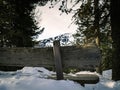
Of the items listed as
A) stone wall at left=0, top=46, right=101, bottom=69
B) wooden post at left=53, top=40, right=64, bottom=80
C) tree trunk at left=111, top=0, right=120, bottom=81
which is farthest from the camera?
tree trunk at left=111, top=0, right=120, bottom=81

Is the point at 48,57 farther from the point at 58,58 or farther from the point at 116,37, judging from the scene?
the point at 116,37

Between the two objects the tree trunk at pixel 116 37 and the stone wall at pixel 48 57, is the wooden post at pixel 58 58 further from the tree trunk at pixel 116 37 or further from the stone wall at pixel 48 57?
the tree trunk at pixel 116 37

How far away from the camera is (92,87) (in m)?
6.03

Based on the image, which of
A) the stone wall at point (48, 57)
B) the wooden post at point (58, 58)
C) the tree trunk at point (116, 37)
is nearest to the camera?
the stone wall at point (48, 57)

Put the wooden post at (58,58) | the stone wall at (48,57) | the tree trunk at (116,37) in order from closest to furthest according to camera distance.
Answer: the stone wall at (48,57) → the wooden post at (58,58) → the tree trunk at (116,37)

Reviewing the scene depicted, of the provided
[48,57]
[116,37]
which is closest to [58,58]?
[48,57]

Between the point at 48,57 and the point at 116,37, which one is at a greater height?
the point at 116,37

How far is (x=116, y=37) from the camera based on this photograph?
8.90 meters

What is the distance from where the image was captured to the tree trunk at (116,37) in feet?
28.9

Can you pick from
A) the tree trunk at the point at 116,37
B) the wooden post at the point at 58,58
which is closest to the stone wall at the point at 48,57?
the wooden post at the point at 58,58

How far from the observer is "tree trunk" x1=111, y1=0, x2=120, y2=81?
28.9ft

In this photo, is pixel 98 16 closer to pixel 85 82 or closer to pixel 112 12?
pixel 112 12

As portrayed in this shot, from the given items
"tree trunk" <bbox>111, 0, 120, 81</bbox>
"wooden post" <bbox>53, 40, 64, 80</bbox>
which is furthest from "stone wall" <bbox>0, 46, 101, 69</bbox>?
"tree trunk" <bbox>111, 0, 120, 81</bbox>

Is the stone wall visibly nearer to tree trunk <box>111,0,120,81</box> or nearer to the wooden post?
the wooden post
